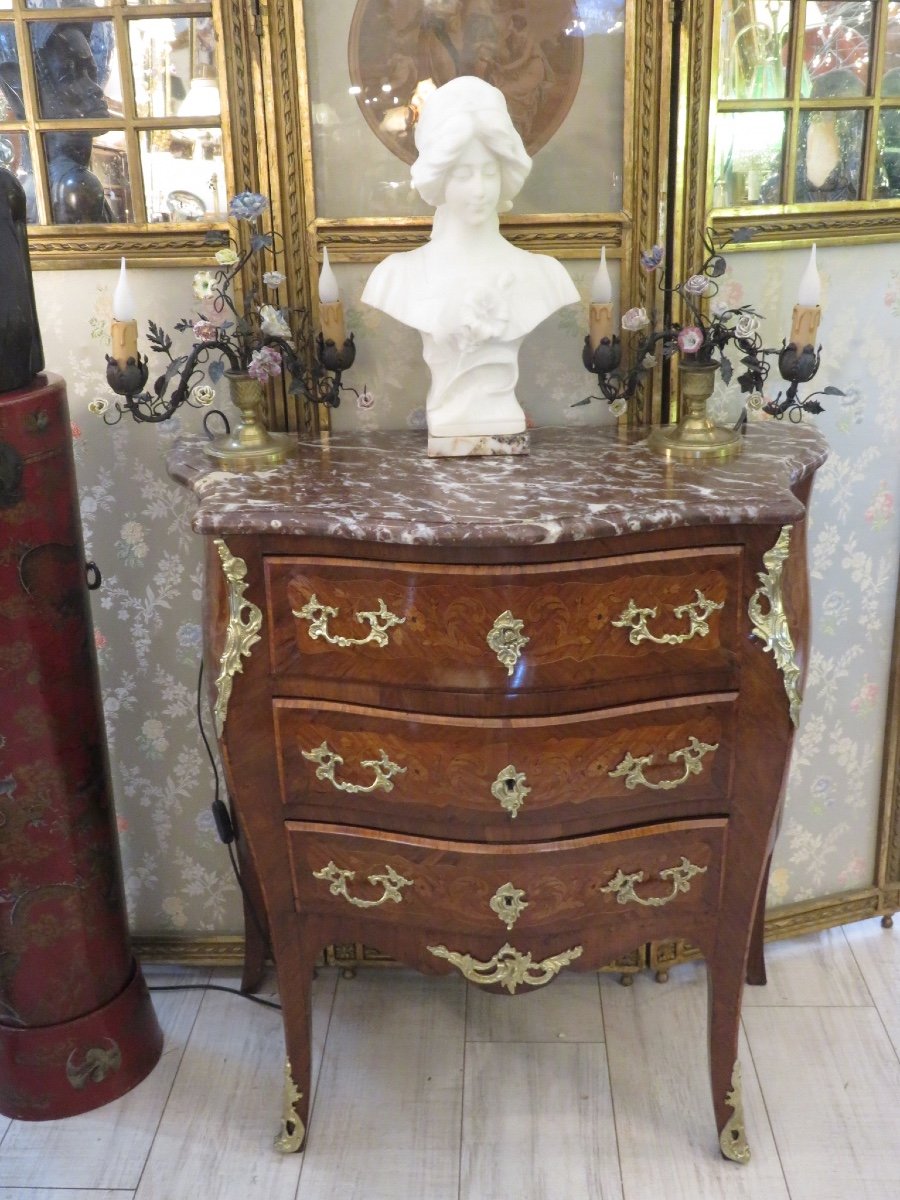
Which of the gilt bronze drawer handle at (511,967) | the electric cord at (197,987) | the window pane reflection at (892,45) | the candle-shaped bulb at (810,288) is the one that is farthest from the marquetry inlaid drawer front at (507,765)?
the window pane reflection at (892,45)

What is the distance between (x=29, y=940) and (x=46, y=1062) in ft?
0.70

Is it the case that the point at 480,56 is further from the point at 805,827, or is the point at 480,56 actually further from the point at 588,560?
the point at 805,827

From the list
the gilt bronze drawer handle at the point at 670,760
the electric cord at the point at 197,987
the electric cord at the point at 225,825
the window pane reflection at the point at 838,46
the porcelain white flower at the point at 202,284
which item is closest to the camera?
the gilt bronze drawer handle at the point at 670,760

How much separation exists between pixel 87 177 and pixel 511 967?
1.37 metres

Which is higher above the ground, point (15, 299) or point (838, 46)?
point (838, 46)

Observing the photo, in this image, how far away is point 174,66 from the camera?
5.79 feet

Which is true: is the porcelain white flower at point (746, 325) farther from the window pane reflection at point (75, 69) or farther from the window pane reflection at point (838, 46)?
the window pane reflection at point (75, 69)

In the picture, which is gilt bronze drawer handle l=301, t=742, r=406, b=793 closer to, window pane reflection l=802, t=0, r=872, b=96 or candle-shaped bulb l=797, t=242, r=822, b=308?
candle-shaped bulb l=797, t=242, r=822, b=308

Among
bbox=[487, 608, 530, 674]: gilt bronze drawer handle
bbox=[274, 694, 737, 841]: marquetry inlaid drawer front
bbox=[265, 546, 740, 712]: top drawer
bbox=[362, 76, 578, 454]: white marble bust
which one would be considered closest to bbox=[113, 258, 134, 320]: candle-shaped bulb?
bbox=[362, 76, 578, 454]: white marble bust

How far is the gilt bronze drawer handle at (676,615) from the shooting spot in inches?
59.2

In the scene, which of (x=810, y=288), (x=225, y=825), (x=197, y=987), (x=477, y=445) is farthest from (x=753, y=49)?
(x=197, y=987)

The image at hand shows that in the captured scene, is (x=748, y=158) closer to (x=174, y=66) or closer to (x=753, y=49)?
(x=753, y=49)

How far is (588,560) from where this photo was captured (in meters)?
1.47

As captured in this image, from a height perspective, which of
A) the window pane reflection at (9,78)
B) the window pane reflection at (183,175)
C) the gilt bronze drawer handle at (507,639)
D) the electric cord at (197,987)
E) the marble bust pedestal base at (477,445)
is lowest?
the electric cord at (197,987)
